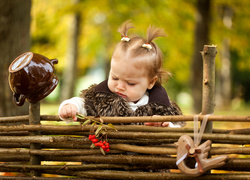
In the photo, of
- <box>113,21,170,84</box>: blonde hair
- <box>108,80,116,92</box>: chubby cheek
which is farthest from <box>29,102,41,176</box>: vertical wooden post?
<box>113,21,170,84</box>: blonde hair

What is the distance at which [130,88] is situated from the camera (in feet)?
5.61

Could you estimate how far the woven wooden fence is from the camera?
1.42m

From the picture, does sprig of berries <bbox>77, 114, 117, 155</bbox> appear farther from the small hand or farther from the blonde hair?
the blonde hair

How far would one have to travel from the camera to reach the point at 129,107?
5.63 feet

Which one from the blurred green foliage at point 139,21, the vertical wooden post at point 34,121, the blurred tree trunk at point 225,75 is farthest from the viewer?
the blurred tree trunk at point 225,75

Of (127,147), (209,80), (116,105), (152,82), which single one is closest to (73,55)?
(152,82)

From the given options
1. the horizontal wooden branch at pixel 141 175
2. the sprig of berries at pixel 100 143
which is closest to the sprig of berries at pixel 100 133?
the sprig of berries at pixel 100 143

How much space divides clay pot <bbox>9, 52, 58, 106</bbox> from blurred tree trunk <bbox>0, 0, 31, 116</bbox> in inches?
37.0

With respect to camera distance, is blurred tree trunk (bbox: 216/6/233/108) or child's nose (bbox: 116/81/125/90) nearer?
child's nose (bbox: 116/81/125/90)

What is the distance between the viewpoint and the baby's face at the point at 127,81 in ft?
5.49

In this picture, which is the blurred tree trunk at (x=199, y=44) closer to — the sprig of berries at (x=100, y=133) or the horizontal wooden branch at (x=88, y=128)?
the horizontal wooden branch at (x=88, y=128)

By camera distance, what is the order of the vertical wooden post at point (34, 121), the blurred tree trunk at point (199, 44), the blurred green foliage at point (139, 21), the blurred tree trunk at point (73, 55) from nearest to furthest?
the vertical wooden post at point (34, 121) < the blurred tree trunk at point (199, 44) < the blurred green foliage at point (139, 21) < the blurred tree trunk at point (73, 55)

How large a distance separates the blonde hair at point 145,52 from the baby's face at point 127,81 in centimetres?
4

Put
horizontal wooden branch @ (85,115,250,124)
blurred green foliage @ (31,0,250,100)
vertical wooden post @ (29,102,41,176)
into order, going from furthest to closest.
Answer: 1. blurred green foliage @ (31,0,250,100)
2. vertical wooden post @ (29,102,41,176)
3. horizontal wooden branch @ (85,115,250,124)
